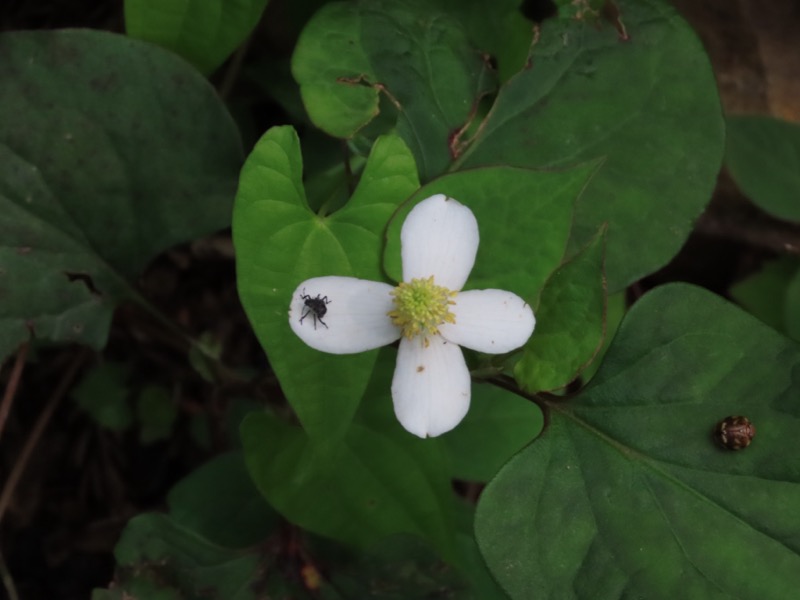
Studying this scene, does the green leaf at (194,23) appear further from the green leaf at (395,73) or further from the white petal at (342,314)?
the white petal at (342,314)

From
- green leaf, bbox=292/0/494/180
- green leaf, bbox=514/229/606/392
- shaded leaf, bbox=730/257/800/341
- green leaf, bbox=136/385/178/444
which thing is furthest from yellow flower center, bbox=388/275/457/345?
shaded leaf, bbox=730/257/800/341

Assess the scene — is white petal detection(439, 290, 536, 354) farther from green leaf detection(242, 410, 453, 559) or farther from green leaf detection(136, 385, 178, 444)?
green leaf detection(136, 385, 178, 444)

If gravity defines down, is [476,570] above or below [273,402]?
below

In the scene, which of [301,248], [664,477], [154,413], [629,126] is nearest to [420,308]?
[301,248]

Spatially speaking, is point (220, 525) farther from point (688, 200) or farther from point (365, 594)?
point (688, 200)

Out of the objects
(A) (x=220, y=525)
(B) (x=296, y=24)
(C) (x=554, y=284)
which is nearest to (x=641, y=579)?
(C) (x=554, y=284)

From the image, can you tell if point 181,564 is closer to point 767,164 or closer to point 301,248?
point 301,248
